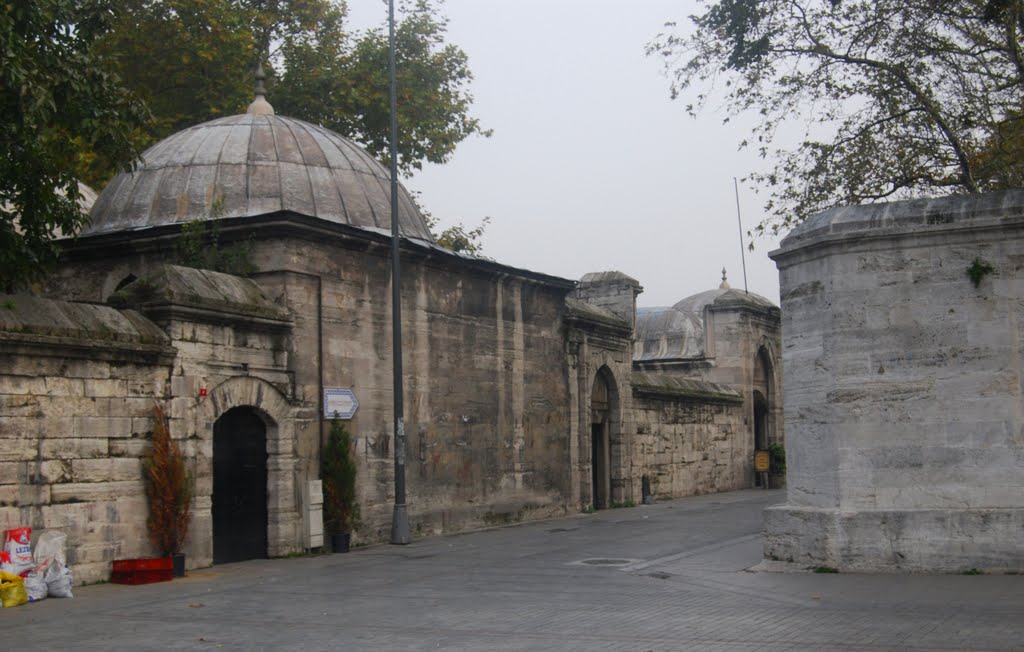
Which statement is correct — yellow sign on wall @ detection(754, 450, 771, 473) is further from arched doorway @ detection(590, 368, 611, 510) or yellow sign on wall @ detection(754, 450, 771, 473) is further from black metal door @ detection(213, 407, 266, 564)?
black metal door @ detection(213, 407, 266, 564)

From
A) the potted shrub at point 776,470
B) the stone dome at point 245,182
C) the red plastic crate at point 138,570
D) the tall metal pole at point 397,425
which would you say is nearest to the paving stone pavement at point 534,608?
the red plastic crate at point 138,570

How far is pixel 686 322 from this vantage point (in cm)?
4038

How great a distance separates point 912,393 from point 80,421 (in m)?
9.86

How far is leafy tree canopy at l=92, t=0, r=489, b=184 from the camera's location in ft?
94.3

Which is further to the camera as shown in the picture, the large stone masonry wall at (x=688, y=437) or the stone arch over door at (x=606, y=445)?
the large stone masonry wall at (x=688, y=437)

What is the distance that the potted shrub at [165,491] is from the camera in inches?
577

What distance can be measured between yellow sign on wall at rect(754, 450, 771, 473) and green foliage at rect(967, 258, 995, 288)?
77.2ft

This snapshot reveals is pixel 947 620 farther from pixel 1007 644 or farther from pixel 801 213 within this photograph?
pixel 801 213

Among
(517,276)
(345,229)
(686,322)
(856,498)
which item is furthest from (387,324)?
(686,322)

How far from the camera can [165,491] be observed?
14.7 m

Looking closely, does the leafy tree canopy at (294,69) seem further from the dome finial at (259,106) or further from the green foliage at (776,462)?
the green foliage at (776,462)

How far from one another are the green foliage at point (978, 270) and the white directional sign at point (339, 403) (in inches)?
381

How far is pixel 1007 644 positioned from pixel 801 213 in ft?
34.9

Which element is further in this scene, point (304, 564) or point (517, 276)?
point (517, 276)
